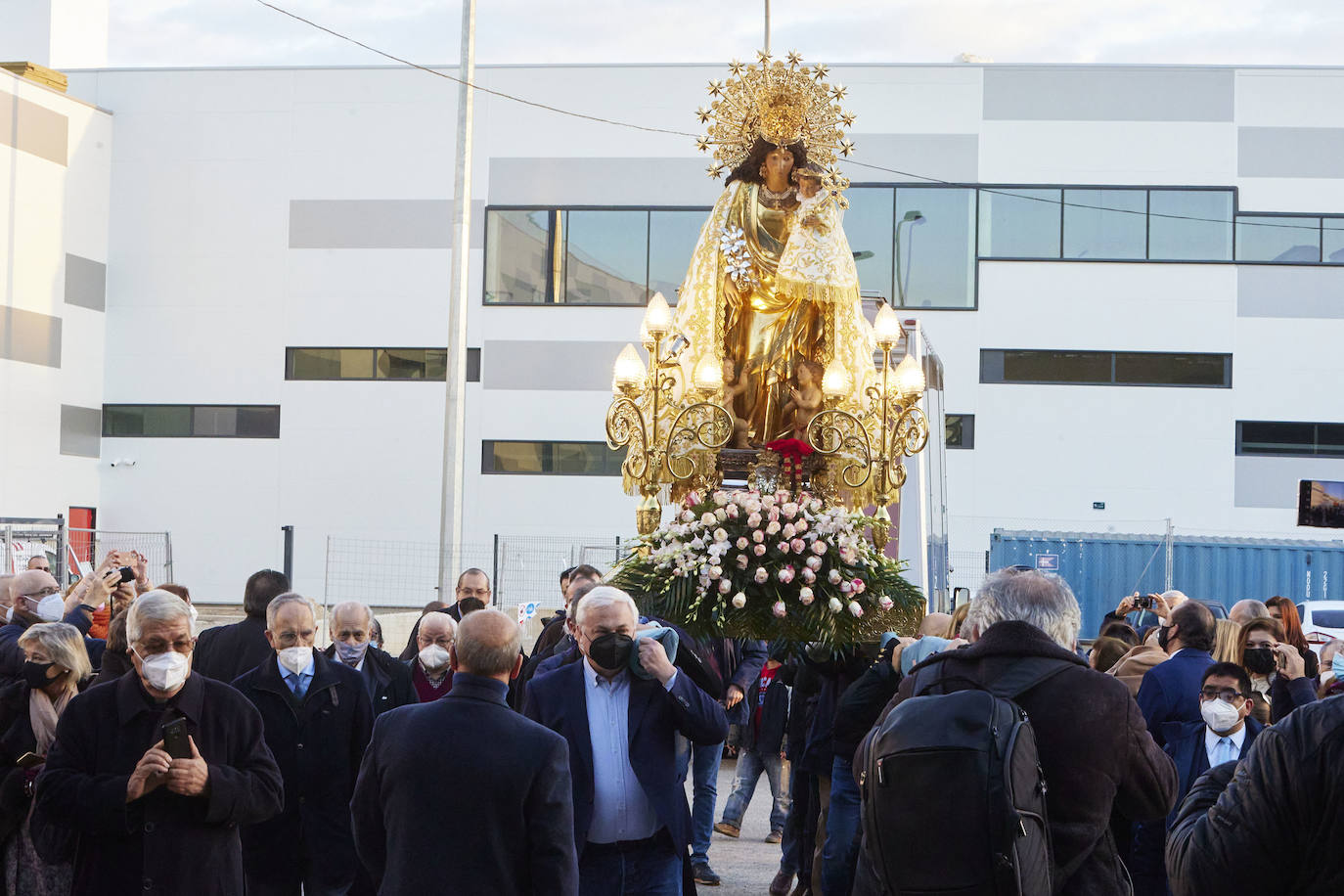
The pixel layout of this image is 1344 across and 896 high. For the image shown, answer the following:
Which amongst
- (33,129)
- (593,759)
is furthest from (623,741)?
(33,129)

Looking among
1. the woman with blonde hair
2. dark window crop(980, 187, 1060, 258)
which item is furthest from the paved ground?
dark window crop(980, 187, 1060, 258)

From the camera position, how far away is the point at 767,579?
8086 millimetres

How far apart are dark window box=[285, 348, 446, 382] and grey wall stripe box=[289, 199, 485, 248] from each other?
2076 millimetres

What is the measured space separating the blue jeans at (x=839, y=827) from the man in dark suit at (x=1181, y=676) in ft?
5.56

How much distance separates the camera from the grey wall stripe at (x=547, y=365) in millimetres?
28156

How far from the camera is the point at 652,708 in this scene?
5.61 meters

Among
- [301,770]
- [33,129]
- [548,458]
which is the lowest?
[301,770]

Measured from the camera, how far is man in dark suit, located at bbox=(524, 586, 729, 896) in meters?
5.52

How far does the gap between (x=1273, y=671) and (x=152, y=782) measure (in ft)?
16.7

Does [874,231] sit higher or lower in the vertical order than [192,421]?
higher

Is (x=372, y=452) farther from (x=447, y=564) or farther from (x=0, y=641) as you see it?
(x=0, y=641)

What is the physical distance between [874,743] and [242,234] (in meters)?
26.8

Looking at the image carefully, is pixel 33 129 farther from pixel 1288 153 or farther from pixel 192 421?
pixel 1288 153

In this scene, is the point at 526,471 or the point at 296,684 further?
the point at 526,471
